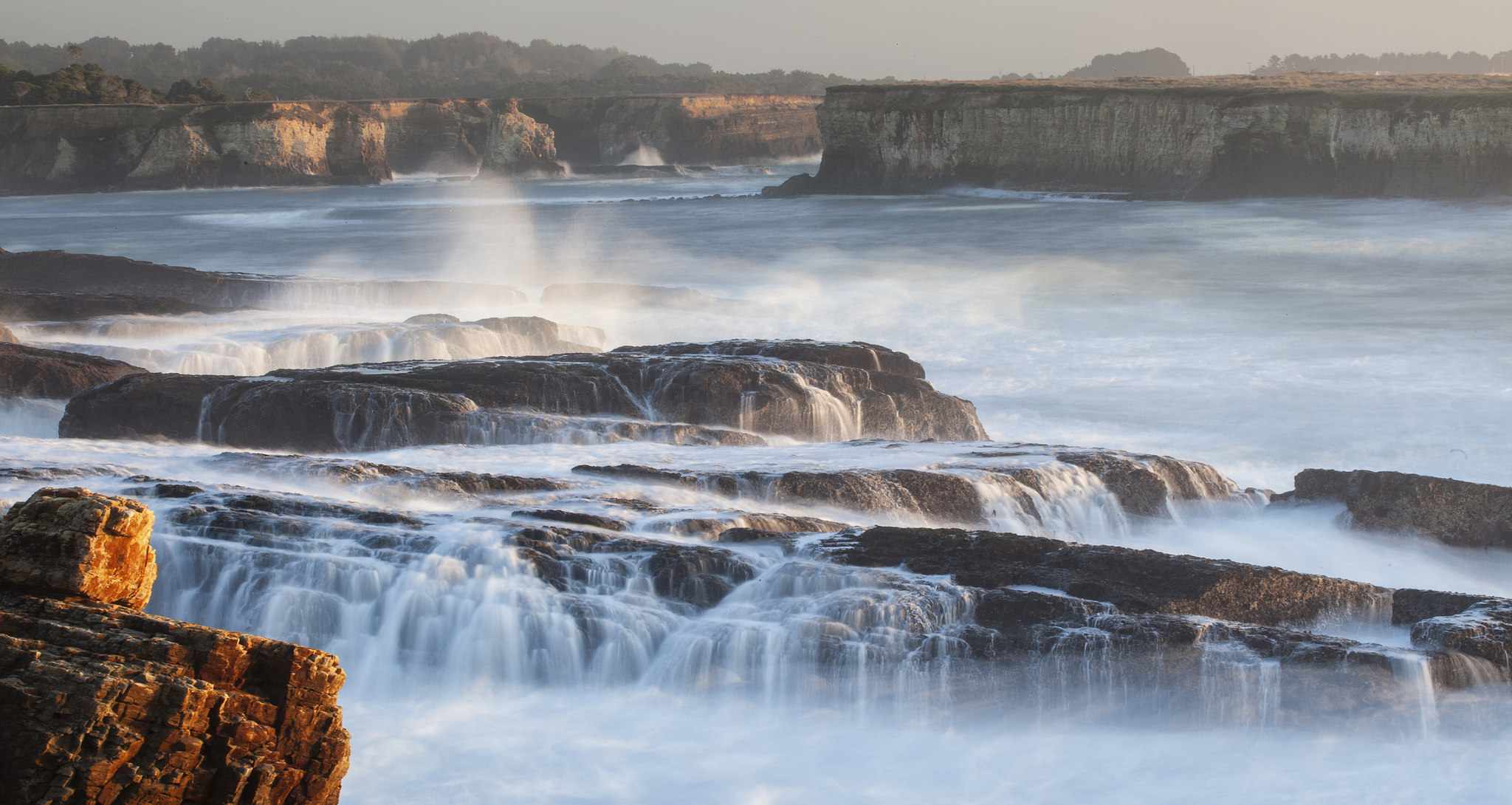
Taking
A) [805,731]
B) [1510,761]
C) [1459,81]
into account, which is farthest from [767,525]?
[1459,81]

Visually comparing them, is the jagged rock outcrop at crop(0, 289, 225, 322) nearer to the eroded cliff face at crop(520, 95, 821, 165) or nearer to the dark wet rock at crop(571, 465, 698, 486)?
the dark wet rock at crop(571, 465, 698, 486)

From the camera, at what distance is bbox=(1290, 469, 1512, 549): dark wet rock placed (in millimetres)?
12422

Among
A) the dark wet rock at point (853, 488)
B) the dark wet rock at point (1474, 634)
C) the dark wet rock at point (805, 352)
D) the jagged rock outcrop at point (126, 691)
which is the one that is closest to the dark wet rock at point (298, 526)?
the dark wet rock at point (853, 488)

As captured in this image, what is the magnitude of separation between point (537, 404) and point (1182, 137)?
46.1 meters

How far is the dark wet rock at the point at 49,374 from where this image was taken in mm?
15945

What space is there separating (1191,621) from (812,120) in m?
106

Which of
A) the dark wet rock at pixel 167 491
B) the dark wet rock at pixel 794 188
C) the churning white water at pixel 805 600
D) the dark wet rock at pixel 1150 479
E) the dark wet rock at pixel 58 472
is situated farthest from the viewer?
the dark wet rock at pixel 794 188

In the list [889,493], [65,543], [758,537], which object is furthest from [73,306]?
[65,543]

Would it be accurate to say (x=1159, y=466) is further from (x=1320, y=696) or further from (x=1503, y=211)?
(x=1503, y=211)

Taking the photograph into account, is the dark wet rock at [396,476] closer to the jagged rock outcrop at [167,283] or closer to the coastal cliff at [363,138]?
the jagged rock outcrop at [167,283]

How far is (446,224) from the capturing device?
5478cm

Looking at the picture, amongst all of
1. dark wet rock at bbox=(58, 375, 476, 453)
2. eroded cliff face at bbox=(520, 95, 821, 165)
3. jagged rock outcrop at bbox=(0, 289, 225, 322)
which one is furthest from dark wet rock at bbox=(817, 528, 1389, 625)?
eroded cliff face at bbox=(520, 95, 821, 165)

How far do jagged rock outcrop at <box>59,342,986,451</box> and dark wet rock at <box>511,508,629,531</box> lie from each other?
387cm

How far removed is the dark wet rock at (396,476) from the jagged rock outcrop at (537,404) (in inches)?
75.4
